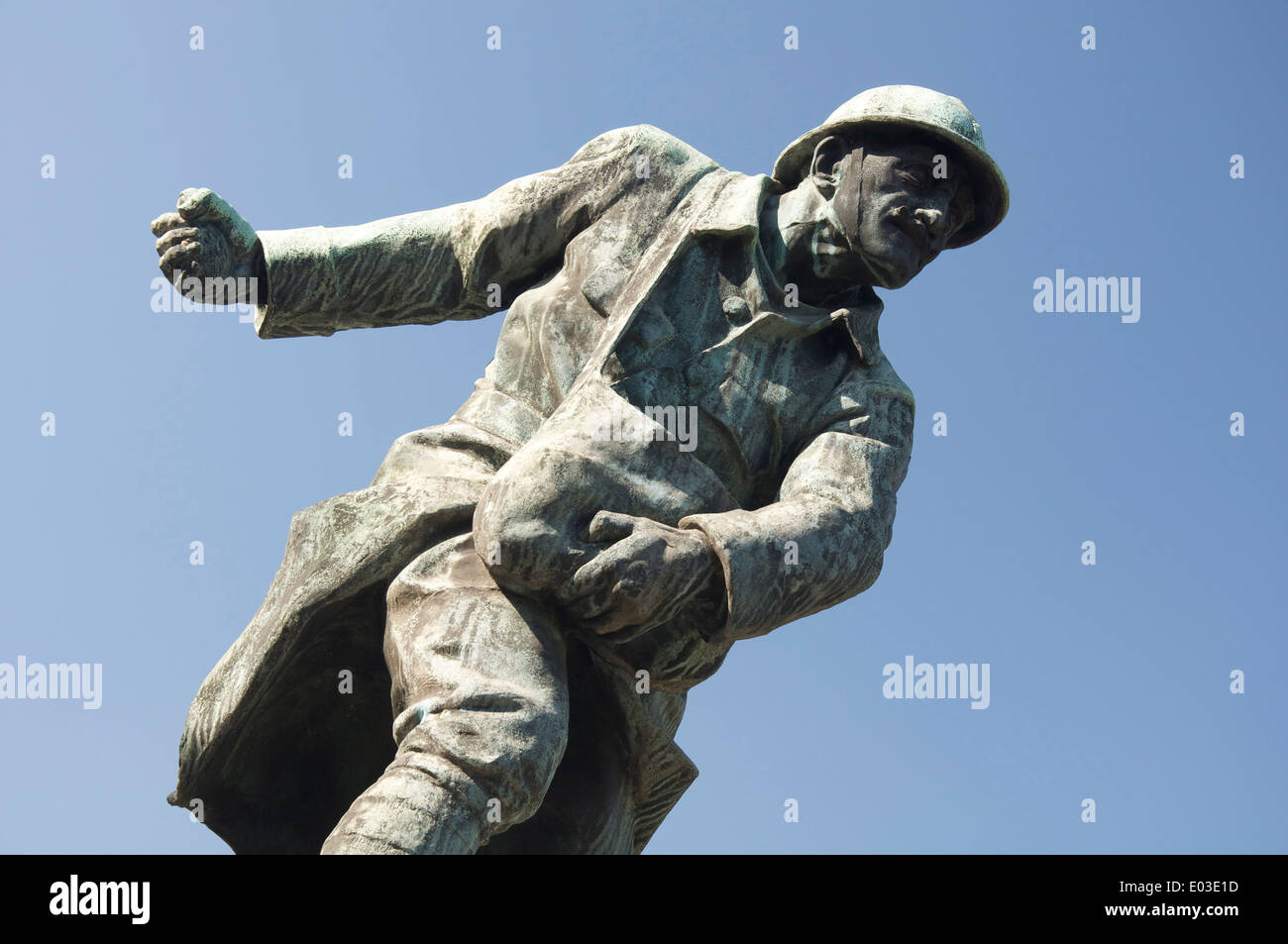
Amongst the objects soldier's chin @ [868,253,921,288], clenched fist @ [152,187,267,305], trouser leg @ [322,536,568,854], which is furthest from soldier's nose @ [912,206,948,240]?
clenched fist @ [152,187,267,305]

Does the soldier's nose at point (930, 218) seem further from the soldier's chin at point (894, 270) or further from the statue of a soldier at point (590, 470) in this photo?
A: the soldier's chin at point (894, 270)

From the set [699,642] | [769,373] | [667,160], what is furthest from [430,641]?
[667,160]

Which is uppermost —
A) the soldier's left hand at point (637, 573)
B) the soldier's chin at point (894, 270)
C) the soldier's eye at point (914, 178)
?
the soldier's eye at point (914, 178)

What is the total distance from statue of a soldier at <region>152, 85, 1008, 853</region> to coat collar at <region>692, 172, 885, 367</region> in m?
0.01

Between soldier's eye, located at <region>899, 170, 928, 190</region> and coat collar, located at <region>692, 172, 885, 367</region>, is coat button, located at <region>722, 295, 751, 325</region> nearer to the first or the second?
coat collar, located at <region>692, 172, 885, 367</region>

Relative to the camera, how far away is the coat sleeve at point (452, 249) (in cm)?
825

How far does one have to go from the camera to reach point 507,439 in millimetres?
7957

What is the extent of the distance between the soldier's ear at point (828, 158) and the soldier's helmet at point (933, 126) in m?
0.04

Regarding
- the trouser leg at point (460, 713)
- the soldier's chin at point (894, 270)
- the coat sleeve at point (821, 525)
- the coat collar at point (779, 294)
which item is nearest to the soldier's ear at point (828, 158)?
the coat collar at point (779, 294)

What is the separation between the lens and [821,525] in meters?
7.45

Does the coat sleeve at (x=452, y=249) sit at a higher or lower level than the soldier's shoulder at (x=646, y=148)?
lower

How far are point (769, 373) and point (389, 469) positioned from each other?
4.75 ft
